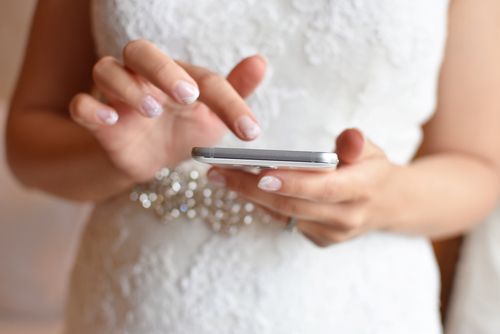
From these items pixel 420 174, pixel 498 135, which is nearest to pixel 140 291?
pixel 420 174

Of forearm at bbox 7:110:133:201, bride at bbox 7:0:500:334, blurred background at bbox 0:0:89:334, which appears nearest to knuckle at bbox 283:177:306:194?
bride at bbox 7:0:500:334

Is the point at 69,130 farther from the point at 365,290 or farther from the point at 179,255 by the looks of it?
the point at 365,290

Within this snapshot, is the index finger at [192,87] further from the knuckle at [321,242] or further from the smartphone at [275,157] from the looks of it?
the knuckle at [321,242]

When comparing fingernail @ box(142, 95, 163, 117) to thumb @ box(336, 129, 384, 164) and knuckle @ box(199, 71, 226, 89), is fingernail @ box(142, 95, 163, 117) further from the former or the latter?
thumb @ box(336, 129, 384, 164)

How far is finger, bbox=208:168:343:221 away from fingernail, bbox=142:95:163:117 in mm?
81

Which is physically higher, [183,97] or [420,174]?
[183,97]

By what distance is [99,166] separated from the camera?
758 millimetres

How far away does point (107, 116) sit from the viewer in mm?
611

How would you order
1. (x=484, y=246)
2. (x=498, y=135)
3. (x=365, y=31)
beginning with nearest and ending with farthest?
(x=365, y=31)
(x=498, y=135)
(x=484, y=246)

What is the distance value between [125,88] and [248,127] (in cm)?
11

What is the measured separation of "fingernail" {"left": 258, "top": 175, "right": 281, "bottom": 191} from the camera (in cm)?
57

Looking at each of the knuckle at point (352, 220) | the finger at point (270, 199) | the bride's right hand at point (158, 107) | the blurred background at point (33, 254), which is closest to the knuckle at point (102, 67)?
the bride's right hand at point (158, 107)

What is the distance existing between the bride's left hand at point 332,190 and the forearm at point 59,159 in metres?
0.16

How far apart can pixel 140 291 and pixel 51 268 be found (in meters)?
0.85
